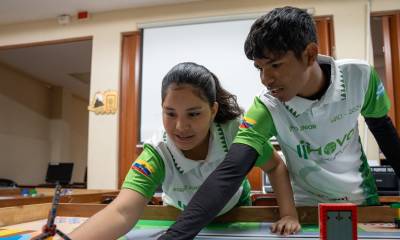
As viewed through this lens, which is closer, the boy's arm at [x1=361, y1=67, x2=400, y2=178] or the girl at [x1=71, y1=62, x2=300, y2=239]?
the girl at [x1=71, y1=62, x2=300, y2=239]

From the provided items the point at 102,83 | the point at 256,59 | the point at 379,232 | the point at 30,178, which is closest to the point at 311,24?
the point at 256,59

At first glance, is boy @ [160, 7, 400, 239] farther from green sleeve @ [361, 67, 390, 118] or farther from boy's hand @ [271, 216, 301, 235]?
boy's hand @ [271, 216, 301, 235]

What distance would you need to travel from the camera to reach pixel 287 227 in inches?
30.1

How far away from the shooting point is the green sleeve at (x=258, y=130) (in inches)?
32.3

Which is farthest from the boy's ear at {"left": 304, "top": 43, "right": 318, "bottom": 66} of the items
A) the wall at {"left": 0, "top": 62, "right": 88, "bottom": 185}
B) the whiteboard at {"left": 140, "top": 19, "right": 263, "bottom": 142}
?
the wall at {"left": 0, "top": 62, "right": 88, "bottom": 185}

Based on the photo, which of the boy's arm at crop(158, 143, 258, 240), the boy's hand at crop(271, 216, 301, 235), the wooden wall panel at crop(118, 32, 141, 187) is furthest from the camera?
the wooden wall panel at crop(118, 32, 141, 187)

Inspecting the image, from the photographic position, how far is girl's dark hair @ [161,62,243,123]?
2.94 ft

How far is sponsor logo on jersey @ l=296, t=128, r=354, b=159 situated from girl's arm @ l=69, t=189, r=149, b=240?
427 mm

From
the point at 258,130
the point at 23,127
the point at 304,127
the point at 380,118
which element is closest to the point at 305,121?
the point at 304,127

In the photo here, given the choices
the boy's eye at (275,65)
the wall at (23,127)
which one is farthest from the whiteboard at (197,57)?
the wall at (23,127)

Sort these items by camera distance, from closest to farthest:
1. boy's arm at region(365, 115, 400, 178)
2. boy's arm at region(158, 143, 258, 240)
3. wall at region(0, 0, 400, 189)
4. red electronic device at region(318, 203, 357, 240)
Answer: red electronic device at region(318, 203, 357, 240) < boy's arm at region(158, 143, 258, 240) < boy's arm at region(365, 115, 400, 178) < wall at region(0, 0, 400, 189)

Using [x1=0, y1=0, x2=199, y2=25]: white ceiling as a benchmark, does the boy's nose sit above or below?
below

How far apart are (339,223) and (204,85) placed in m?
0.56

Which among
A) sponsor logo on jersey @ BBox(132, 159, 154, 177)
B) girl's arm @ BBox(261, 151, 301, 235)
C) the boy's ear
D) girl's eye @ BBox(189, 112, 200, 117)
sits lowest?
girl's arm @ BBox(261, 151, 301, 235)
